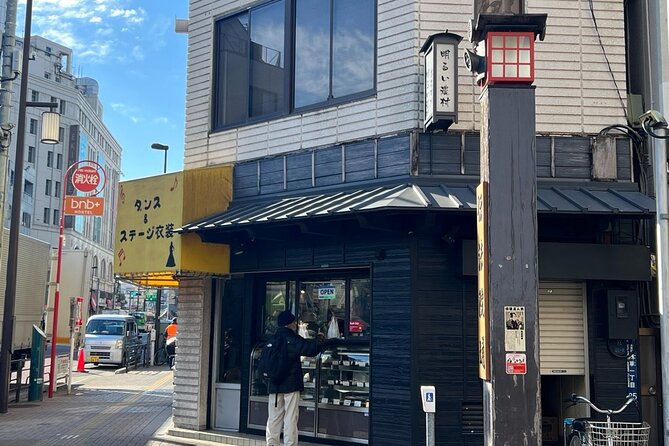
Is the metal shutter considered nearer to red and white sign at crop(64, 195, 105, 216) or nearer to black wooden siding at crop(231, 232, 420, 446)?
black wooden siding at crop(231, 232, 420, 446)

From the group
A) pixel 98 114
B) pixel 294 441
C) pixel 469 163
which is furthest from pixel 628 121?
pixel 98 114

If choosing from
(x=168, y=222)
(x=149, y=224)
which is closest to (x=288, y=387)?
(x=168, y=222)

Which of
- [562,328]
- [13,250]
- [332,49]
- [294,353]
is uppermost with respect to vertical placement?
[332,49]

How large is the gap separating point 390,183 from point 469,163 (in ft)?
3.41

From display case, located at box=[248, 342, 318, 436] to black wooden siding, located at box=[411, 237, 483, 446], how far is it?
2.18 meters

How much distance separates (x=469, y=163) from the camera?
30.5ft

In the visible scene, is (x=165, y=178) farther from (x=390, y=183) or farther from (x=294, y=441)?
(x=294, y=441)

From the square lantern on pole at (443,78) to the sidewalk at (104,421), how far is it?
498 centimetres

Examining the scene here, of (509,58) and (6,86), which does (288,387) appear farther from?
(6,86)

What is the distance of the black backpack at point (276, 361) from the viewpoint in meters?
9.66

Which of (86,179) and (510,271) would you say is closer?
(510,271)

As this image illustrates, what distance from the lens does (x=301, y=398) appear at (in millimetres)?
10664

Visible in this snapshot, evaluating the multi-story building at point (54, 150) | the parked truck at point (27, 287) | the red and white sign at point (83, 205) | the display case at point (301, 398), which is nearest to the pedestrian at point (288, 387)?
the display case at point (301, 398)

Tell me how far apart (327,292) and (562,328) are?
329 centimetres
